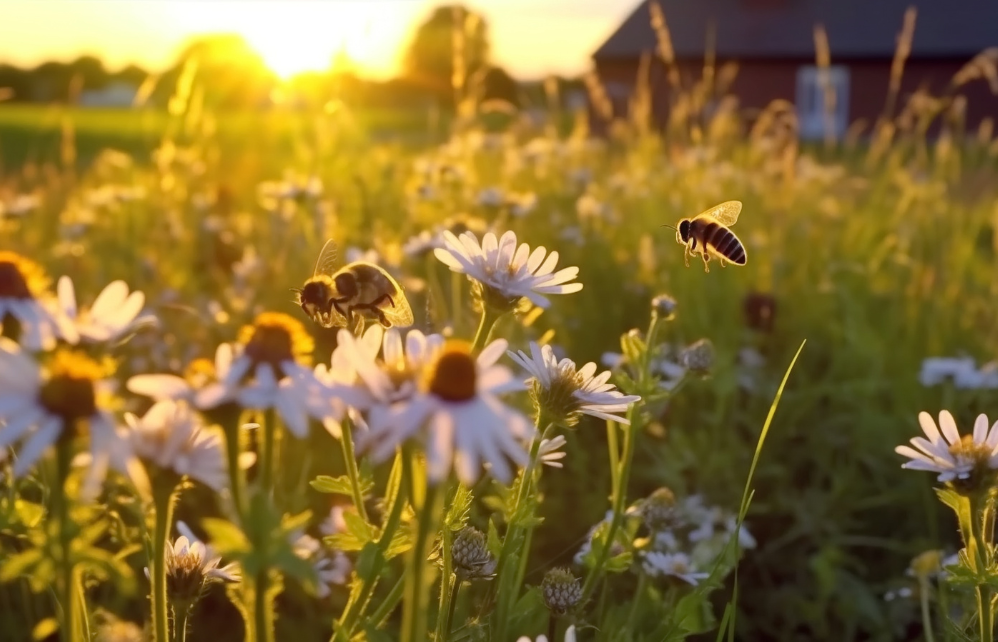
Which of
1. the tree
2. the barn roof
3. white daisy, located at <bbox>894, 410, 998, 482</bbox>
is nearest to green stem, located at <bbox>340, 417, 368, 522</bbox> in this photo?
white daisy, located at <bbox>894, 410, 998, 482</bbox>

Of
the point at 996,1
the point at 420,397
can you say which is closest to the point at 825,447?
the point at 420,397

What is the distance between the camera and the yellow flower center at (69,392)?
661mm

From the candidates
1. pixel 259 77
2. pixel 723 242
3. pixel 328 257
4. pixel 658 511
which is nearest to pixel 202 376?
pixel 328 257

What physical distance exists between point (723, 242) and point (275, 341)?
127 cm

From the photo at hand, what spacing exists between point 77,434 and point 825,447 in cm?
222

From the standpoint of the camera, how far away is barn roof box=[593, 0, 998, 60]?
17500mm

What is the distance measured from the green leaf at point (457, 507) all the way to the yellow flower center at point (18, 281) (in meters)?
0.44

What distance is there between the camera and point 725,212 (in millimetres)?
1870

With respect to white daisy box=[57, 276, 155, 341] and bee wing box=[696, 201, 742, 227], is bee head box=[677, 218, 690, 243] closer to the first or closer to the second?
bee wing box=[696, 201, 742, 227]

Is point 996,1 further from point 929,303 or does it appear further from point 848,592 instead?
point 848,592

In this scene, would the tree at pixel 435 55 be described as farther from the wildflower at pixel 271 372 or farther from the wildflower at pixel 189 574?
the wildflower at pixel 271 372

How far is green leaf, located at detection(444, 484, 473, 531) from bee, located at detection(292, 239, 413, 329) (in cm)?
20

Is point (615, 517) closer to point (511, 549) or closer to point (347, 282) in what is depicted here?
point (511, 549)

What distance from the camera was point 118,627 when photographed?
1.29 metres
